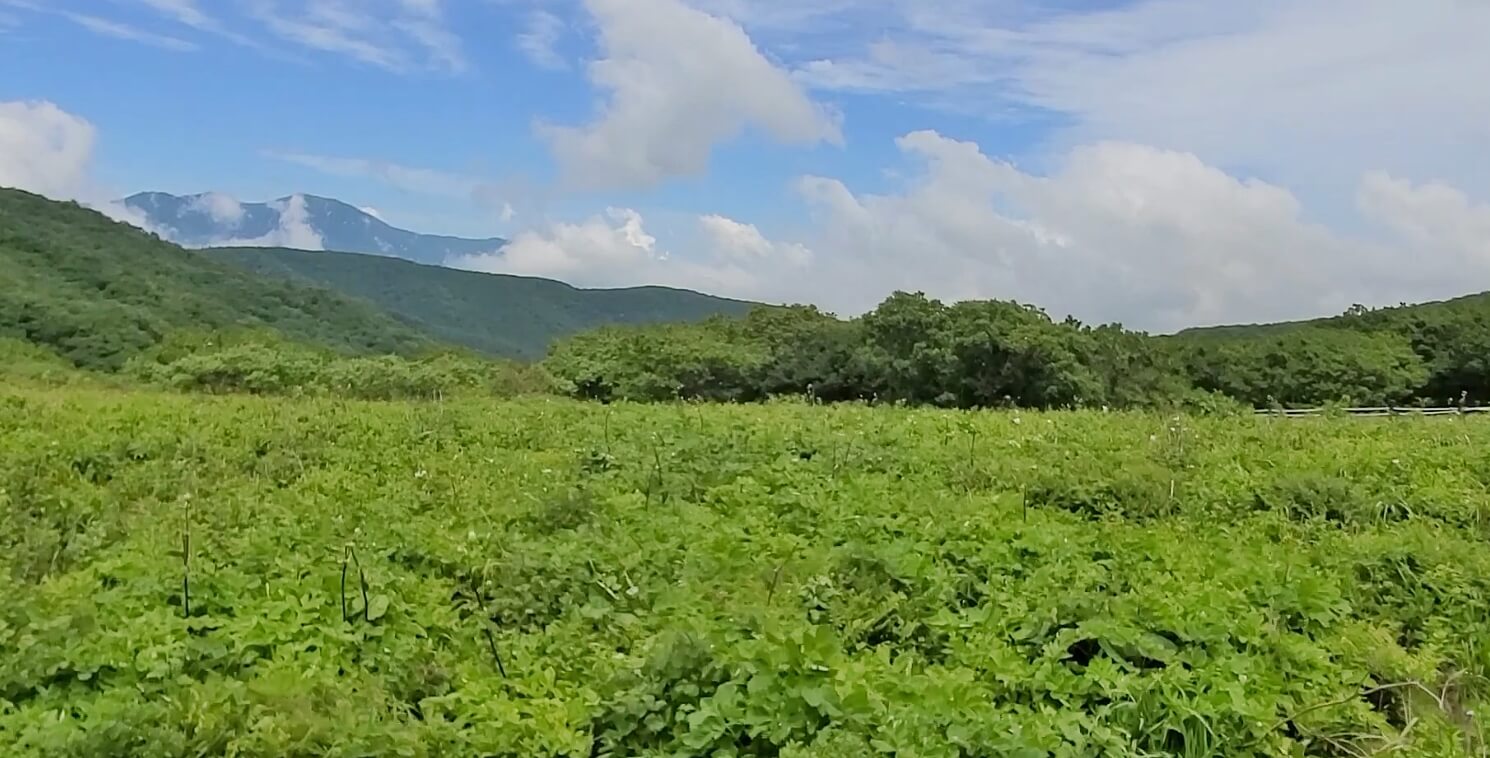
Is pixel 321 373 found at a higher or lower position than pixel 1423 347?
lower

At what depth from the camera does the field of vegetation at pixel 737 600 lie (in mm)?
3383

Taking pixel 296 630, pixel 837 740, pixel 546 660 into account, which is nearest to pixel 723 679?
pixel 837 740

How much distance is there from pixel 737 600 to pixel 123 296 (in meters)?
65.2

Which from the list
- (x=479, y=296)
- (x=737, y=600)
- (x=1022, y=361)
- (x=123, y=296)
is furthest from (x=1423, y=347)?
(x=479, y=296)

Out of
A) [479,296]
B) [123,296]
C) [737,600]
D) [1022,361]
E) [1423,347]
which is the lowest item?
Answer: [737,600]

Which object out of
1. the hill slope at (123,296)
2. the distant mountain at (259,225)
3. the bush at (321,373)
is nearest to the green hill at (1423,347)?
the bush at (321,373)

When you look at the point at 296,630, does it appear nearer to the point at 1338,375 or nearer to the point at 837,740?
the point at 837,740

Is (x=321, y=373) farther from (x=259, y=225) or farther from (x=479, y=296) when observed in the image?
(x=259, y=225)

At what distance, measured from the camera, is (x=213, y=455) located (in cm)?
762

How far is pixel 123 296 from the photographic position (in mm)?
59844

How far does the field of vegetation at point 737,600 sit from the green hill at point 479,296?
108 m

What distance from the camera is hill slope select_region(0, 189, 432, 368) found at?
1827 inches

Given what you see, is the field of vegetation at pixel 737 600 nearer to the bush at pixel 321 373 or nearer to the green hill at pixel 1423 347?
the bush at pixel 321 373

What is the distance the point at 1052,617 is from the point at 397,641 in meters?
2.48
